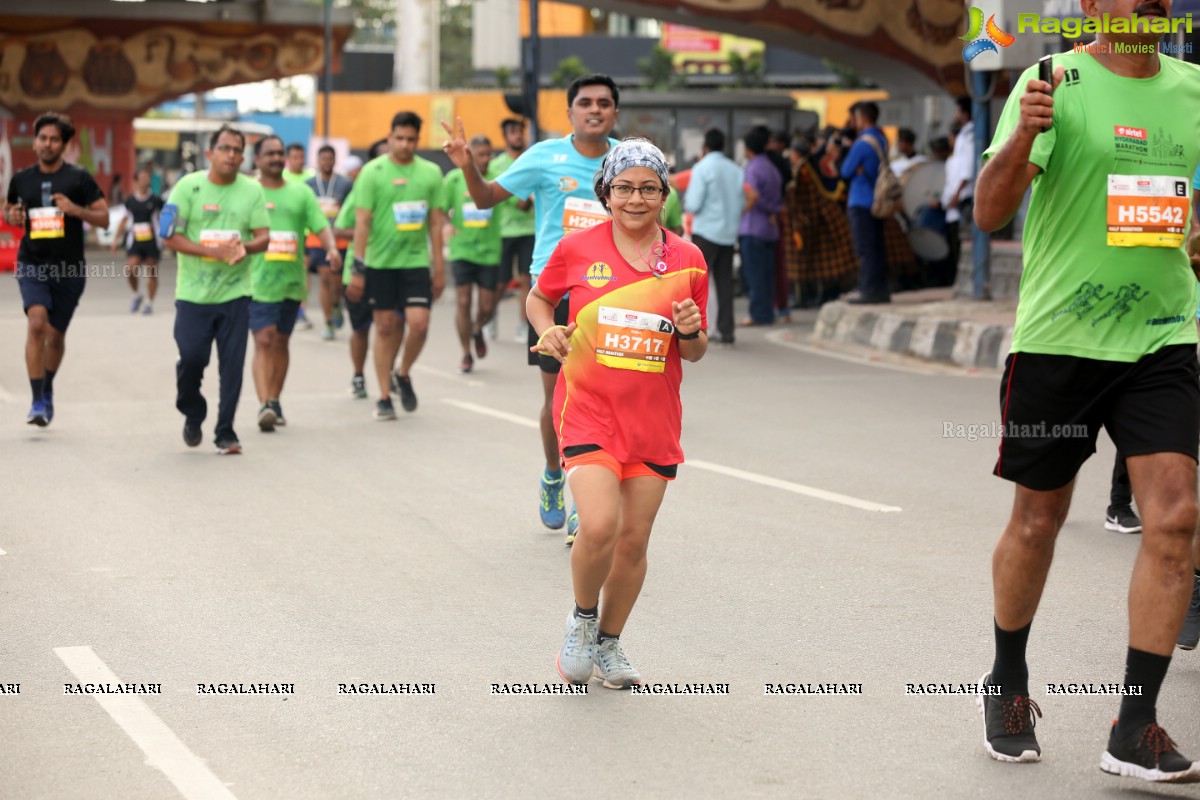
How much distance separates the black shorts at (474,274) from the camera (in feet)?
51.8

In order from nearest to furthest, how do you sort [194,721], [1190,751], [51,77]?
[1190,751] → [194,721] → [51,77]

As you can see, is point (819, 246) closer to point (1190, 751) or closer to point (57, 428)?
point (57, 428)

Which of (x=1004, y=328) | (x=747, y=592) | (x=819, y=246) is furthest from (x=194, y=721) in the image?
(x=819, y=246)

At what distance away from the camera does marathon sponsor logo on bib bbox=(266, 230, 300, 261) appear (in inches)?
480

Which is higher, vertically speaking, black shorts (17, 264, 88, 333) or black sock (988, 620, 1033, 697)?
black shorts (17, 264, 88, 333)

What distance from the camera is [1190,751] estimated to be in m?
4.79

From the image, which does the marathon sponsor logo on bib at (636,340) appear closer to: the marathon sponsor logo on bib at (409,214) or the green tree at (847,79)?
the marathon sponsor logo on bib at (409,214)

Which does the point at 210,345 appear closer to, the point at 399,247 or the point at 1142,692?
the point at 399,247

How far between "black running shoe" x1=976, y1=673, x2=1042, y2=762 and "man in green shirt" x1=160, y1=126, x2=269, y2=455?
6.76 metres

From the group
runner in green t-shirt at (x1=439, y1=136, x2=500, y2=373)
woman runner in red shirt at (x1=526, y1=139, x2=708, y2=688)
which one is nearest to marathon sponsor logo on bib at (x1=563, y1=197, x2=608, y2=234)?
woman runner in red shirt at (x1=526, y1=139, x2=708, y2=688)

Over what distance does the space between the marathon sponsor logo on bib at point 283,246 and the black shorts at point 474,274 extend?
10.8 ft

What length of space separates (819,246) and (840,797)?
1711cm

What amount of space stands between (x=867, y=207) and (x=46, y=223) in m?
9.58

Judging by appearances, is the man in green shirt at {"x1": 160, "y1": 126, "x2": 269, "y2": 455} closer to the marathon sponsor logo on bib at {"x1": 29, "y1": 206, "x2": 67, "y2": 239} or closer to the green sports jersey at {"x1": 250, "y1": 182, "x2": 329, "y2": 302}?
the green sports jersey at {"x1": 250, "y1": 182, "x2": 329, "y2": 302}
